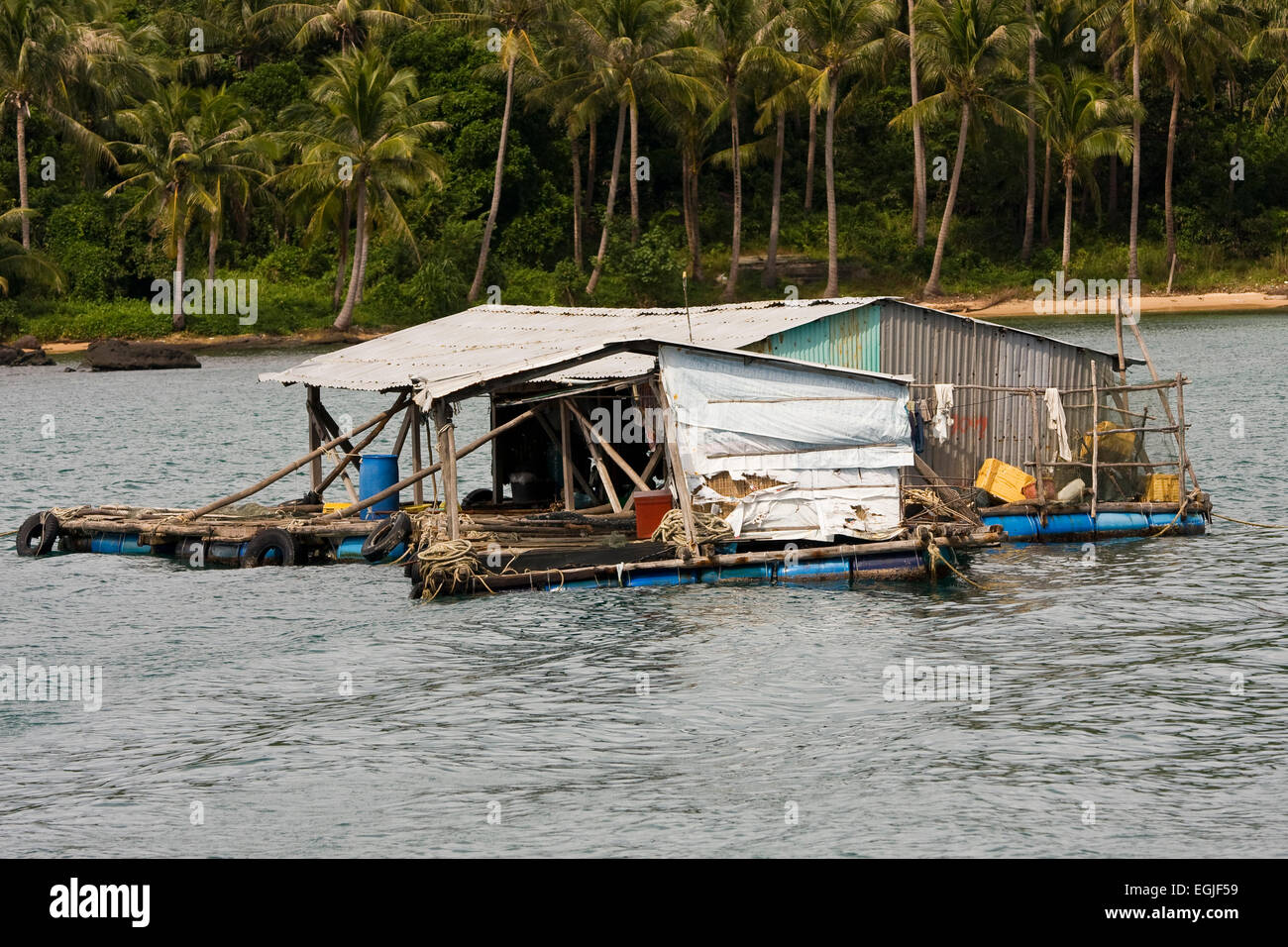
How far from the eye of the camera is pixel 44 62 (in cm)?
6481

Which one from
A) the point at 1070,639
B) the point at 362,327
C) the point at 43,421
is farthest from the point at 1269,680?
the point at 362,327

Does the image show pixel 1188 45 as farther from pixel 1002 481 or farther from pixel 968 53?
pixel 1002 481

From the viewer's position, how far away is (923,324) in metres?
25.3

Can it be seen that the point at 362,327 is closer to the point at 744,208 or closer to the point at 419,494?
the point at 744,208

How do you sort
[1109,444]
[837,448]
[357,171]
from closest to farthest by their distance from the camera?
1. [837,448]
2. [1109,444]
3. [357,171]

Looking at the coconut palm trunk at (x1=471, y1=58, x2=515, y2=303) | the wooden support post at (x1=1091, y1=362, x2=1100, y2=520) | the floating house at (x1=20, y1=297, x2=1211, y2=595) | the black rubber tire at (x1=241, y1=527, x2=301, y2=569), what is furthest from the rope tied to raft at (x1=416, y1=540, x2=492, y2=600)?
the coconut palm trunk at (x1=471, y1=58, x2=515, y2=303)

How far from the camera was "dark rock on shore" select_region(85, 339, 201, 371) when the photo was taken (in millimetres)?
63312

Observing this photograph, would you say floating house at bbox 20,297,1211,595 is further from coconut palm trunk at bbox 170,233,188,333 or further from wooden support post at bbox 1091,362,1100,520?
coconut palm trunk at bbox 170,233,188,333

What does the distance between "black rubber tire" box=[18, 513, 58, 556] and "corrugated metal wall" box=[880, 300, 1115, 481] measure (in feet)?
48.3

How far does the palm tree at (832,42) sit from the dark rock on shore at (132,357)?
28.1 m

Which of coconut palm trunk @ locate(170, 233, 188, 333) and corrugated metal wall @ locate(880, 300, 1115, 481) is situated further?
coconut palm trunk @ locate(170, 233, 188, 333)

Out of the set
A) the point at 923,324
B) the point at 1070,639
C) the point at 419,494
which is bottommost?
the point at 1070,639

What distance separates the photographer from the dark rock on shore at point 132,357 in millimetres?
63312
